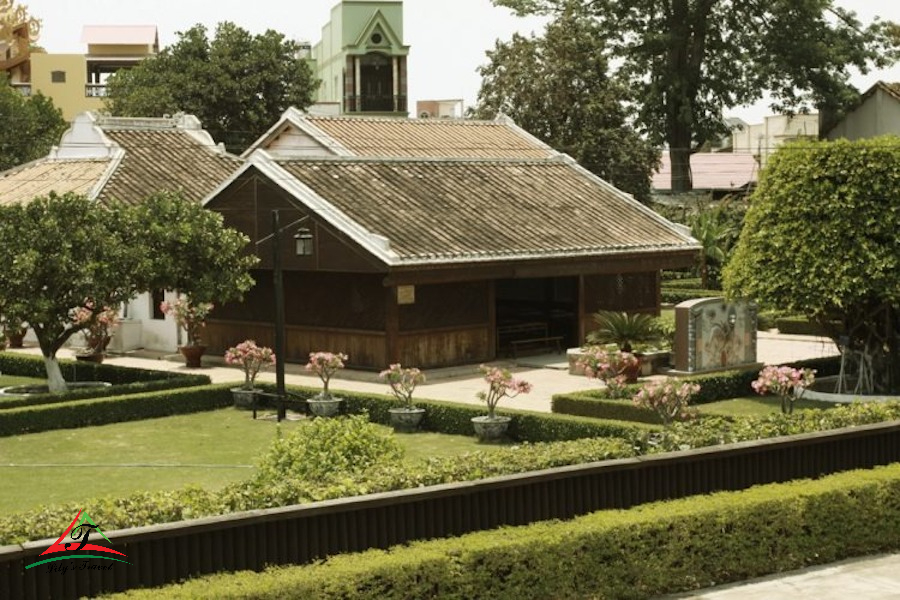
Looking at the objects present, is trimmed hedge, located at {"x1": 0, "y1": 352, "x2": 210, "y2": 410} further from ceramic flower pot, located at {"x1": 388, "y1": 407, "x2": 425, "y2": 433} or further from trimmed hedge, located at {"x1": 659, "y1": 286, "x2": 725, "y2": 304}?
trimmed hedge, located at {"x1": 659, "y1": 286, "x2": 725, "y2": 304}

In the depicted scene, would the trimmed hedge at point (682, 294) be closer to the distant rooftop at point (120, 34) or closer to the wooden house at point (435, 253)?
the wooden house at point (435, 253)

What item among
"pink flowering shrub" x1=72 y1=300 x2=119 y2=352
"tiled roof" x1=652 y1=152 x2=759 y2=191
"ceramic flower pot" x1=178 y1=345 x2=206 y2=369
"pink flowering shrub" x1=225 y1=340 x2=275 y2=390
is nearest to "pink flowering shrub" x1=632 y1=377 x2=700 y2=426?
"pink flowering shrub" x1=225 y1=340 x2=275 y2=390

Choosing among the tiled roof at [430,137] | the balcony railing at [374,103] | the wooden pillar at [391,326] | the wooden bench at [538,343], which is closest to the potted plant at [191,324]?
the wooden pillar at [391,326]

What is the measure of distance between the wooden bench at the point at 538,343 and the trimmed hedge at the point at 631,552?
19.5 meters

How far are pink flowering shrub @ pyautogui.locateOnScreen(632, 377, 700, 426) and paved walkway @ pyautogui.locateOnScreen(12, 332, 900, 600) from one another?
18.2 ft

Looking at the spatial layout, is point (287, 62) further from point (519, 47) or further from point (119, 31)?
point (119, 31)

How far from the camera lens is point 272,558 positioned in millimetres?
13805

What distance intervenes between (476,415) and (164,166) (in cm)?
2195

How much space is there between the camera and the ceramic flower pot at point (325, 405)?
28500 mm

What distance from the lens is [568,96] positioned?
63.3 meters

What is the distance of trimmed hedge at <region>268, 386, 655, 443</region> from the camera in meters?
23.9

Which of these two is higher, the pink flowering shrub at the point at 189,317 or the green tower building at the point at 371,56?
the green tower building at the point at 371,56

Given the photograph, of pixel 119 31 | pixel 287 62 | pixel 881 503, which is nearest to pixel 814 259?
pixel 881 503

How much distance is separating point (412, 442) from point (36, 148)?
179 feet
